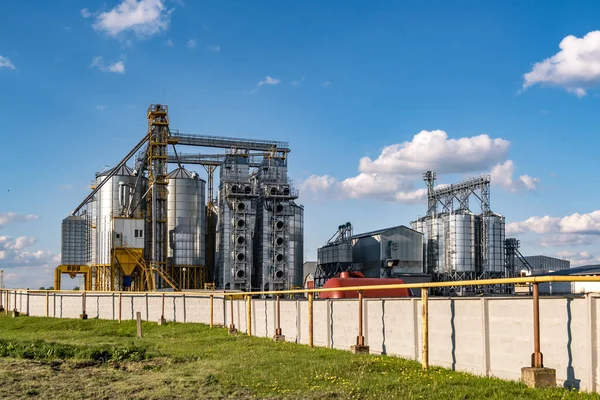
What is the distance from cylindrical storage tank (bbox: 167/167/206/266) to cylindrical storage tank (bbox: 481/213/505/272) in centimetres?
3404

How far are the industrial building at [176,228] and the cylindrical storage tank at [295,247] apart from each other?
0.59 feet

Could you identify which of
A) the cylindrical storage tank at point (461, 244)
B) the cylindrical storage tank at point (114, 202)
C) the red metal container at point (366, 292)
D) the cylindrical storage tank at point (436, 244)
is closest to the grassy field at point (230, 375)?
the red metal container at point (366, 292)

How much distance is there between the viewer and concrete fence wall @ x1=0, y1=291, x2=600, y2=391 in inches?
508

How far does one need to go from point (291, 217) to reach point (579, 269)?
30.9 metres

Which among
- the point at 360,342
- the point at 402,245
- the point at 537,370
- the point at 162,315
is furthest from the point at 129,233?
the point at 537,370

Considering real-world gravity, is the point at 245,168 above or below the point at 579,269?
above

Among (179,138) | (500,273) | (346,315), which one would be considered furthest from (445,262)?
(346,315)

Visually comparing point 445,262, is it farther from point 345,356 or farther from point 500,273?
point 345,356

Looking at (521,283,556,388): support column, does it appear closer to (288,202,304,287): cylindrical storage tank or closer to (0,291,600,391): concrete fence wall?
(0,291,600,391): concrete fence wall

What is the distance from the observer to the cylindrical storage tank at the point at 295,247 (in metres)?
71.7

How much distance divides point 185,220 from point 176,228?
4.42 feet

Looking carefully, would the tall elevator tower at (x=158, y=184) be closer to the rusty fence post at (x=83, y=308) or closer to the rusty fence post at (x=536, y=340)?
the rusty fence post at (x=83, y=308)

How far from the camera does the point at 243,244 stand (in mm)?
69312

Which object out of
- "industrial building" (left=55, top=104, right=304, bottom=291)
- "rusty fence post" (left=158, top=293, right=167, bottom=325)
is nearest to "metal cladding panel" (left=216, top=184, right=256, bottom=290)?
"industrial building" (left=55, top=104, right=304, bottom=291)
